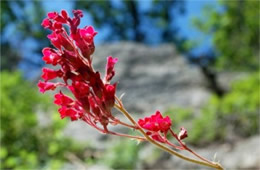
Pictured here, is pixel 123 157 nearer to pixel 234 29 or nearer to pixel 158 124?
pixel 158 124

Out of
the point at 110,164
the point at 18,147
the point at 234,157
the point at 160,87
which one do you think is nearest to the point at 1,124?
the point at 18,147

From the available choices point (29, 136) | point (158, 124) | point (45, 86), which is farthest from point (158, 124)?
point (29, 136)

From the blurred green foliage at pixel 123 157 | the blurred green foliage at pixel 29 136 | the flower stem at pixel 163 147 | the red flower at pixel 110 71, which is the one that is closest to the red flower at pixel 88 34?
the red flower at pixel 110 71

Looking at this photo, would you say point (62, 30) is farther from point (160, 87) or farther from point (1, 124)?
point (160, 87)

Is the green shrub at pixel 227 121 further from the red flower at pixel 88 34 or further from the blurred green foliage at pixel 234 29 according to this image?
the blurred green foliage at pixel 234 29

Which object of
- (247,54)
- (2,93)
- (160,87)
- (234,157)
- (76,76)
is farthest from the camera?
(247,54)

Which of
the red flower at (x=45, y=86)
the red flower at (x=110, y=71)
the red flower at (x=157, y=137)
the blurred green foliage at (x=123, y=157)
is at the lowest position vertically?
the red flower at (x=157, y=137)

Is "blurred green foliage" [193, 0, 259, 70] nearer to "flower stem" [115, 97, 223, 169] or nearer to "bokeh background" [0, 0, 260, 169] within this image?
"bokeh background" [0, 0, 260, 169]
